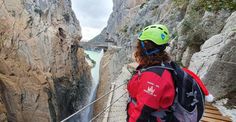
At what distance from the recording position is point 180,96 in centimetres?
216

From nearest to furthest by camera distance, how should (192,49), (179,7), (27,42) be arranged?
(192,49)
(179,7)
(27,42)

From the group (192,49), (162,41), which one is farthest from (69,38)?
(162,41)

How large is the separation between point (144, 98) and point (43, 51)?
17.3 m

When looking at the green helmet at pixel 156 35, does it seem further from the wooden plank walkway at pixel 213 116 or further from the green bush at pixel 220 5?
the green bush at pixel 220 5

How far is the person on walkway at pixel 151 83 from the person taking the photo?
2.04m

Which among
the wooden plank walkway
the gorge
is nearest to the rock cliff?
the gorge

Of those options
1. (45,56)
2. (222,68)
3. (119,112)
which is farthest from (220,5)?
(45,56)

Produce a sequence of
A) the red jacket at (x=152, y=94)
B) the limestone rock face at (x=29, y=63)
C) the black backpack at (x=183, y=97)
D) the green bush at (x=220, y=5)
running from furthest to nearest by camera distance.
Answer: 1. the limestone rock face at (x=29, y=63)
2. the green bush at (x=220, y=5)
3. the black backpack at (x=183, y=97)
4. the red jacket at (x=152, y=94)

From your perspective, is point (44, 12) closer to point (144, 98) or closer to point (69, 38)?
point (69, 38)

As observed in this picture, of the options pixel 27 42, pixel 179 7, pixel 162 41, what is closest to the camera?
pixel 162 41

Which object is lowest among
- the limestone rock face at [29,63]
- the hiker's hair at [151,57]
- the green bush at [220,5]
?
the limestone rock face at [29,63]

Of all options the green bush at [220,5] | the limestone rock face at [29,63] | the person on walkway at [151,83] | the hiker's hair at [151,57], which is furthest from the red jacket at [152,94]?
the limestone rock face at [29,63]

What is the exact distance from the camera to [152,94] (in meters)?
2.02

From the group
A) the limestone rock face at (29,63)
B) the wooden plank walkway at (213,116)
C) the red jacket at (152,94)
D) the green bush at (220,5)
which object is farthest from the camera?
the limestone rock face at (29,63)
